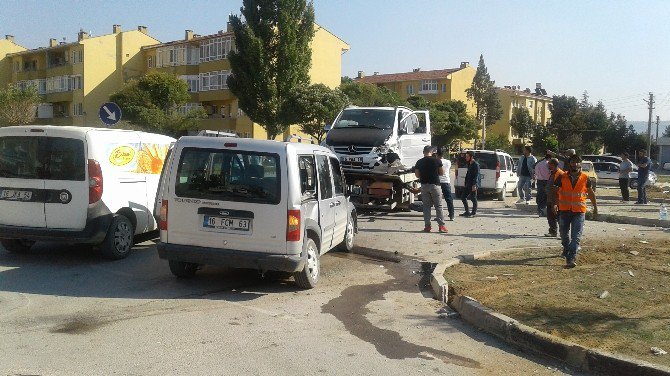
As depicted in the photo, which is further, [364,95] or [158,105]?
[158,105]

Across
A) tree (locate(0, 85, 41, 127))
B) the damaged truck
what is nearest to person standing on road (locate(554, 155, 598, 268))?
the damaged truck

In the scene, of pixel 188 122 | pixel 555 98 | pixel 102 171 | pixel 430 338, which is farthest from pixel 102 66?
pixel 430 338

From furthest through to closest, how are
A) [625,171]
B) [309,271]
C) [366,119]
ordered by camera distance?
[625,171]
[366,119]
[309,271]

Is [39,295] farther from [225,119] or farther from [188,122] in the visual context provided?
[225,119]

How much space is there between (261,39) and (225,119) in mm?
14840

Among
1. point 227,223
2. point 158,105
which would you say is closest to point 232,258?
point 227,223

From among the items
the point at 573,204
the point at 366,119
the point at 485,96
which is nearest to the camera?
the point at 573,204

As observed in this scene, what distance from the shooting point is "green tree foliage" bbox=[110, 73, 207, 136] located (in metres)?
46.4

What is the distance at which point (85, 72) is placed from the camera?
6272cm

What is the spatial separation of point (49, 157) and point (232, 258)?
3473 mm

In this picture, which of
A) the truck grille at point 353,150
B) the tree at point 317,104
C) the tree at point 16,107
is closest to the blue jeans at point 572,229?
the truck grille at point 353,150

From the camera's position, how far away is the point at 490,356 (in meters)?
5.94

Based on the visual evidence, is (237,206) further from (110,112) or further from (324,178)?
(110,112)

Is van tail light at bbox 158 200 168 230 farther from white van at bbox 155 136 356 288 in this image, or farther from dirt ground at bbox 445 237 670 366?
dirt ground at bbox 445 237 670 366
